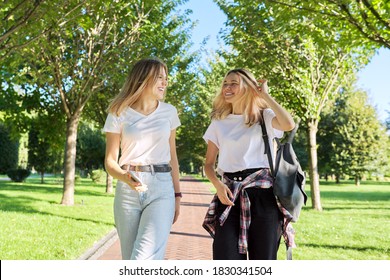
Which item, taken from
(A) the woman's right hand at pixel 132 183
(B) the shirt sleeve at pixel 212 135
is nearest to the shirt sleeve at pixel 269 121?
(B) the shirt sleeve at pixel 212 135

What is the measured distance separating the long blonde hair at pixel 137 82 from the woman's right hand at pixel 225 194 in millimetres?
906

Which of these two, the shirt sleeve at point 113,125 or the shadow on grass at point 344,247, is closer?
the shirt sleeve at point 113,125

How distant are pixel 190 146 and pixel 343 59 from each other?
28404mm

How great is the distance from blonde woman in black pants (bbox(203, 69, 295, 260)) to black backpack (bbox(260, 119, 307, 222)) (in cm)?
6

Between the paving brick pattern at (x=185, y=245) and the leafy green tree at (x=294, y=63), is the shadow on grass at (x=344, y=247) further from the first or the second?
the leafy green tree at (x=294, y=63)

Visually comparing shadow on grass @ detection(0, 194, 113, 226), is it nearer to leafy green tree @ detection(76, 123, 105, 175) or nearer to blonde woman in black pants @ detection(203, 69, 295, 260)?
blonde woman in black pants @ detection(203, 69, 295, 260)

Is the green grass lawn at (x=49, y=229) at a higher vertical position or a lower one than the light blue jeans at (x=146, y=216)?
lower

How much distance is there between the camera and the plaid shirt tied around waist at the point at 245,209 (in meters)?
3.63

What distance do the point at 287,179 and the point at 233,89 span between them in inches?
30.9

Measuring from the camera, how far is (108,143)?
3879 mm
